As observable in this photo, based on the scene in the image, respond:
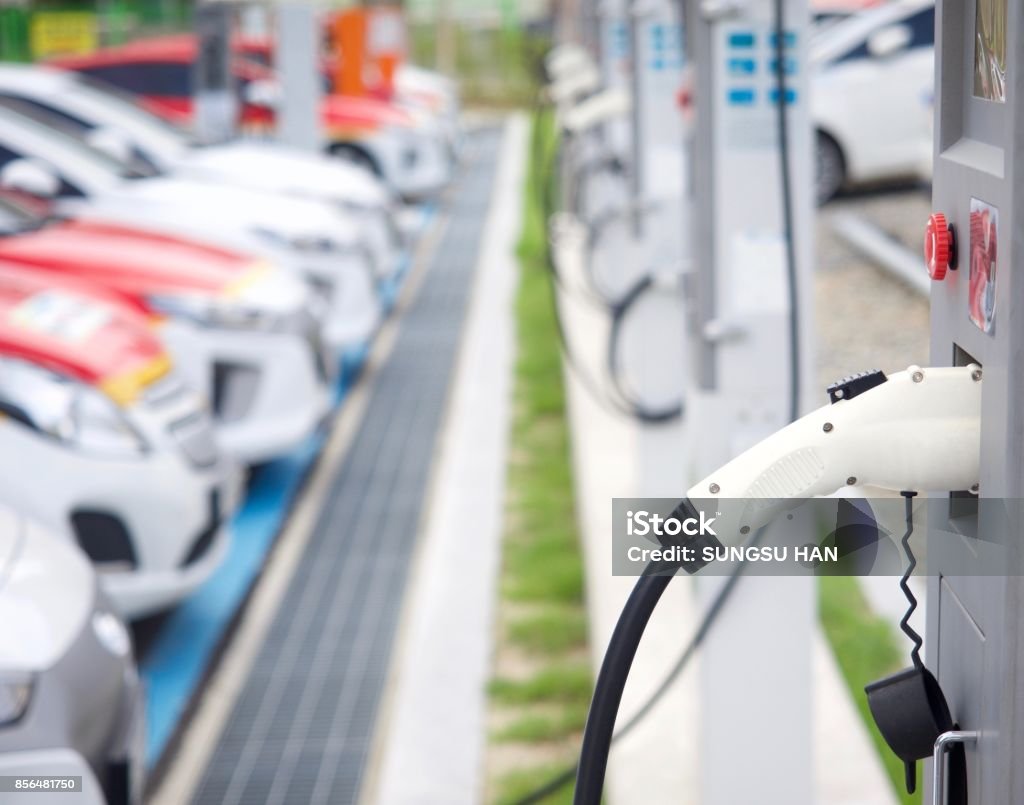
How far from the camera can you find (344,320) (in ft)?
26.2

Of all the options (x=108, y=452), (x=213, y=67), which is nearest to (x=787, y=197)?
(x=108, y=452)

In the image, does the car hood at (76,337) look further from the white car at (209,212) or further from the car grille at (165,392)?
the white car at (209,212)

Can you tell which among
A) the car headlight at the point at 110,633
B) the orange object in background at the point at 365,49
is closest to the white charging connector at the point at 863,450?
the car headlight at the point at 110,633

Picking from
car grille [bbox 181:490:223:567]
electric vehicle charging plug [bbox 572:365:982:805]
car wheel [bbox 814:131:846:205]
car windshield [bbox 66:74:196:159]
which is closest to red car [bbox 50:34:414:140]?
car wheel [bbox 814:131:846:205]

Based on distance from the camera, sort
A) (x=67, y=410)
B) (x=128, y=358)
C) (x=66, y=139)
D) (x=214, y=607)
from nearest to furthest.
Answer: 1. (x=67, y=410)
2. (x=128, y=358)
3. (x=214, y=607)
4. (x=66, y=139)

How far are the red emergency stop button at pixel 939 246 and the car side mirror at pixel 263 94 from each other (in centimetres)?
1052

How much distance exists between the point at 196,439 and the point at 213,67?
637cm

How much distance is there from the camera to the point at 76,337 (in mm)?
4586

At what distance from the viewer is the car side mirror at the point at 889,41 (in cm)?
1227

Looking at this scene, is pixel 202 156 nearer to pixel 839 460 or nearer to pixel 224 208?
pixel 224 208

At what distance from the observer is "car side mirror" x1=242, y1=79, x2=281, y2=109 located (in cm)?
1230

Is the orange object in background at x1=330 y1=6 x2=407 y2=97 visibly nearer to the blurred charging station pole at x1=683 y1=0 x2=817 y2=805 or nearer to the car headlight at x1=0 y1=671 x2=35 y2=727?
the blurred charging station pole at x1=683 y1=0 x2=817 y2=805

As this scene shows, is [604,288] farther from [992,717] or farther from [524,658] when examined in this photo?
[992,717]

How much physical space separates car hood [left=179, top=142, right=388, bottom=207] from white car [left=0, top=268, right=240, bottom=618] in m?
3.83
